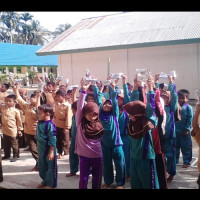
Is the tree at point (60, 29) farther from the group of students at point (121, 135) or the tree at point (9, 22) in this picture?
the group of students at point (121, 135)

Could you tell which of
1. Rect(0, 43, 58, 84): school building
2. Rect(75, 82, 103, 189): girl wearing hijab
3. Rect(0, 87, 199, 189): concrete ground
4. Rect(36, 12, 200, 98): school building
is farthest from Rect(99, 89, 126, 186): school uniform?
Rect(0, 43, 58, 84): school building

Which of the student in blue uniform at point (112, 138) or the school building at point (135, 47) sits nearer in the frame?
the student in blue uniform at point (112, 138)

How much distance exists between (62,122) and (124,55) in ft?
28.9

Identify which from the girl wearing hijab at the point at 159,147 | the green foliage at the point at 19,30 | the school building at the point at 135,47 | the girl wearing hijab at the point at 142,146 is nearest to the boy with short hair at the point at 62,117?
the girl wearing hijab at the point at 159,147

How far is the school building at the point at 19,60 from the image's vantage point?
84.2ft

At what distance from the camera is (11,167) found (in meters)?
5.21

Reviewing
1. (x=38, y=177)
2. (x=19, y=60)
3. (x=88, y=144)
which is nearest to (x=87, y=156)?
(x=88, y=144)

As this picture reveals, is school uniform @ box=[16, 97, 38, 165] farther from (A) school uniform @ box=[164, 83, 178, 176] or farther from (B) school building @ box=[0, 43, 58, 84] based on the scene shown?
(B) school building @ box=[0, 43, 58, 84]

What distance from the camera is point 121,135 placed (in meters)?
4.27

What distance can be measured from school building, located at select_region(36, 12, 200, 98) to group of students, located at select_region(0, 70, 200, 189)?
7.70 m

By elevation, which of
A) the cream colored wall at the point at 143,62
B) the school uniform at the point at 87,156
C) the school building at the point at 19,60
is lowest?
the school uniform at the point at 87,156

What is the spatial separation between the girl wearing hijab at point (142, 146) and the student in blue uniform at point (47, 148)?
1.30 meters
